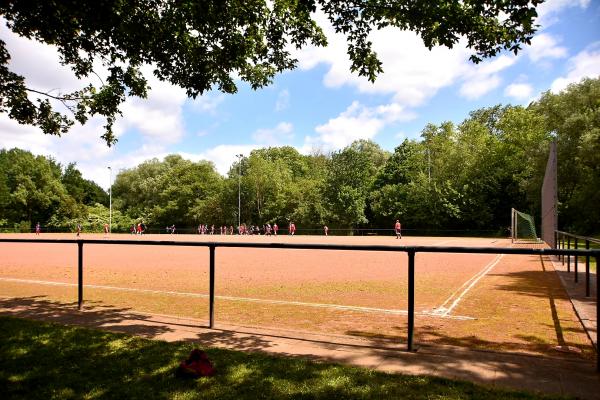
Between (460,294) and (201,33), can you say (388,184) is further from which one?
(201,33)

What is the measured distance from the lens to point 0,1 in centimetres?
552

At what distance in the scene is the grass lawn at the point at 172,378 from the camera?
134 inches

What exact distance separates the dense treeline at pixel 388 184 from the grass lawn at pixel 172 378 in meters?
40.8

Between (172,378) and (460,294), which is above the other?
(172,378)

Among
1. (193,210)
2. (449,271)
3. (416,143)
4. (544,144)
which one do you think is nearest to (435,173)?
(416,143)

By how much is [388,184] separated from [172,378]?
207 ft

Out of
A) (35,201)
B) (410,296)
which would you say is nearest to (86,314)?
(410,296)

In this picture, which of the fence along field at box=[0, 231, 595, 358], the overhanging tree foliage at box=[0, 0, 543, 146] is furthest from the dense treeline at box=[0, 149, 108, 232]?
the overhanging tree foliage at box=[0, 0, 543, 146]

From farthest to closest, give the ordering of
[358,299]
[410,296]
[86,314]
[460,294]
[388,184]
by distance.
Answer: [388,184], [460,294], [358,299], [86,314], [410,296]

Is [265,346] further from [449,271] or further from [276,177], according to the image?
[276,177]

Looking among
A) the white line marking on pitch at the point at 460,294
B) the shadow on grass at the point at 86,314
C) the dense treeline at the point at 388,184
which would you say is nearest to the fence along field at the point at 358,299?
the white line marking on pitch at the point at 460,294

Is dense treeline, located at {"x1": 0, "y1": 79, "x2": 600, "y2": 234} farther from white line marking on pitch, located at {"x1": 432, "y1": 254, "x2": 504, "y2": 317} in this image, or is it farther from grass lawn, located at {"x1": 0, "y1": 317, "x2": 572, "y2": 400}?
grass lawn, located at {"x1": 0, "y1": 317, "x2": 572, "y2": 400}

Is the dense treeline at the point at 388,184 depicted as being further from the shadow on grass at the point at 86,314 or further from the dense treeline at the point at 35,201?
the shadow on grass at the point at 86,314

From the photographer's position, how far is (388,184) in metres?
65.1
